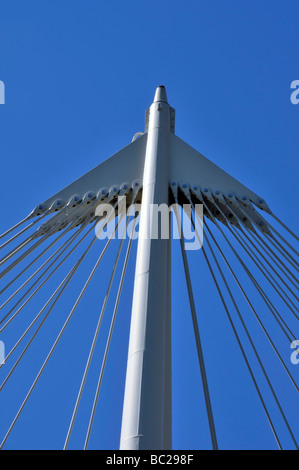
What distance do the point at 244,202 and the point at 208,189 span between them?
0.49m

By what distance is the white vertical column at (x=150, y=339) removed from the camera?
6656mm

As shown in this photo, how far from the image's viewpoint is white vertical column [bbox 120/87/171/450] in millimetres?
6656

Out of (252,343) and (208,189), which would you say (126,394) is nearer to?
(252,343)

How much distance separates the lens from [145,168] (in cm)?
955

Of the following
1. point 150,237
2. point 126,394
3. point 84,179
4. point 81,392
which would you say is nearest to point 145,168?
point 84,179

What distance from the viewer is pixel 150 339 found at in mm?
7281

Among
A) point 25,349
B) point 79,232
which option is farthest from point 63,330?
point 79,232

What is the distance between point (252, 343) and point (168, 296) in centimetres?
103

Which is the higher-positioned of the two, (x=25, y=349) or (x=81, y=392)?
(x=25, y=349)
